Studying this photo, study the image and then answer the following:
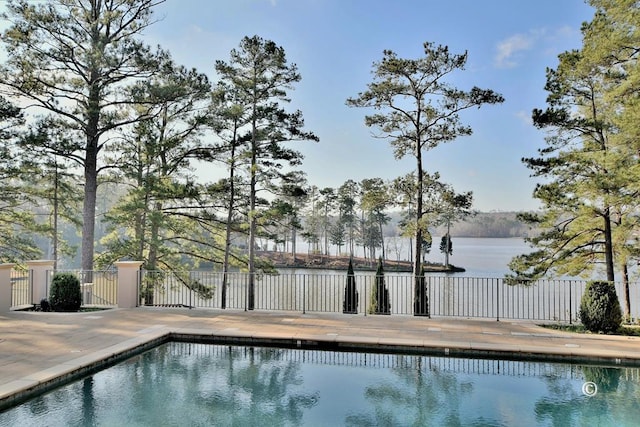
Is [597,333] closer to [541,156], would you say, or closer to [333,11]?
[541,156]

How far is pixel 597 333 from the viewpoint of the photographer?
838 cm

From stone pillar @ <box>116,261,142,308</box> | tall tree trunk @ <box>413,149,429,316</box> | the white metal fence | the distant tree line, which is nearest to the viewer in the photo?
the distant tree line

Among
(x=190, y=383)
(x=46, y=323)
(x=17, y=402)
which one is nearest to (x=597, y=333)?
(x=190, y=383)

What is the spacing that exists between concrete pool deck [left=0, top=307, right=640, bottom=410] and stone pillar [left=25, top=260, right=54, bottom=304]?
3.44 ft

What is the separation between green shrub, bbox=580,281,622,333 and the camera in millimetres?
8344

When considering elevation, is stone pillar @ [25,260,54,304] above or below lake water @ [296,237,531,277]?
above

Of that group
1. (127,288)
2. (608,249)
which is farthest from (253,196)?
(608,249)

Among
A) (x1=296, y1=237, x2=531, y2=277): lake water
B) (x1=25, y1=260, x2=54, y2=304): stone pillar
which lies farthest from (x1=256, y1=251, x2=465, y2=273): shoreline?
(x1=25, y1=260, x2=54, y2=304): stone pillar

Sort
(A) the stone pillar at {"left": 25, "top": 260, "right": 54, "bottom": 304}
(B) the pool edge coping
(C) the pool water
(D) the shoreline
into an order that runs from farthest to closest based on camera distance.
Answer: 1. (D) the shoreline
2. (A) the stone pillar at {"left": 25, "top": 260, "right": 54, "bottom": 304}
3. (B) the pool edge coping
4. (C) the pool water

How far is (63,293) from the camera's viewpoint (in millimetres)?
10055

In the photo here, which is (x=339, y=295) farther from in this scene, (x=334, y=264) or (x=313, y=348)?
(x=334, y=264)

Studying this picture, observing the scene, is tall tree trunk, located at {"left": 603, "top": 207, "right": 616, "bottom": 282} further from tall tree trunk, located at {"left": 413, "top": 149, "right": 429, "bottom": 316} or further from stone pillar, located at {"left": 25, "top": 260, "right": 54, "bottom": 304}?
stone pillar, located at {"left": 25, "top": 260, "right": 54, "bottom": 304}

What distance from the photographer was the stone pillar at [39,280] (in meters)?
10.5

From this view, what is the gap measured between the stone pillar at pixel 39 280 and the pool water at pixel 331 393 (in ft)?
17.1
